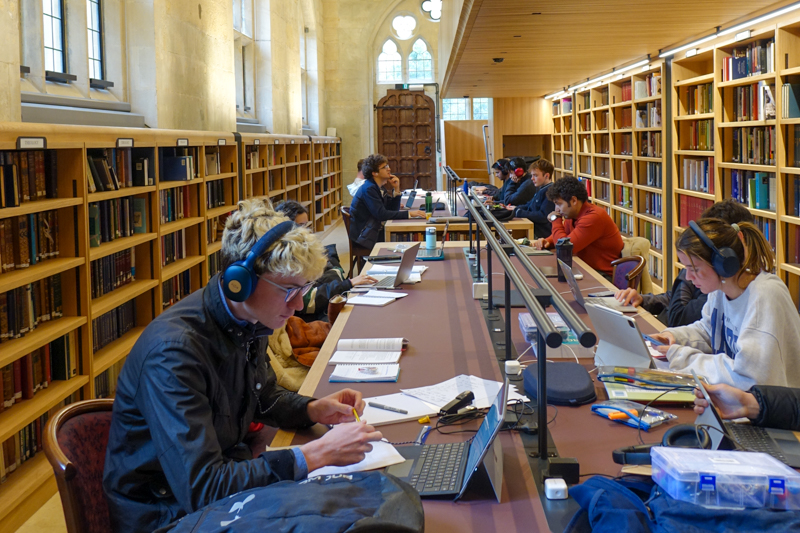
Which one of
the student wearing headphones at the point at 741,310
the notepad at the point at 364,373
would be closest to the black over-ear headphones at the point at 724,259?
the student wearing headphones at the point at 741,310

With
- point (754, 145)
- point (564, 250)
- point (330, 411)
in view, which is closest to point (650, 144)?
point (754, 145)

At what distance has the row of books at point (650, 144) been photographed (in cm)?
728

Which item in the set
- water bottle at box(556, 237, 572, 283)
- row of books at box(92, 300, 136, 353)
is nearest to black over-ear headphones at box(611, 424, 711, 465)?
water bottle at box(556, 237, 572, 283)

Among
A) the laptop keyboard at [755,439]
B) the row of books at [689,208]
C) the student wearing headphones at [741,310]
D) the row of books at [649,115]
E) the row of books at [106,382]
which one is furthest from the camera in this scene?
the row of books at [649,115]

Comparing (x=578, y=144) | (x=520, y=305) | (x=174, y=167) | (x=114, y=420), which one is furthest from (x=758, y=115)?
(x=578, y=144)

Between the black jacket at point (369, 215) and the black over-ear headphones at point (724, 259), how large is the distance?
4.96 meters

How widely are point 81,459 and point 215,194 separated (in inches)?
191

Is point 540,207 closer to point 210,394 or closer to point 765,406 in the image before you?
point 765,406

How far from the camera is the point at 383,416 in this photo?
208 centimetres

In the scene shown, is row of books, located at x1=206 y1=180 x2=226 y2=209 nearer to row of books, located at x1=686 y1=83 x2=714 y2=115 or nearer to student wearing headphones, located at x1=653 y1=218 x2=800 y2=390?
row of books, located at x1=686 y1=83 x2=714 y2=115

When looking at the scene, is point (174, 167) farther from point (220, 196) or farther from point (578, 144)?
point (578, 144)

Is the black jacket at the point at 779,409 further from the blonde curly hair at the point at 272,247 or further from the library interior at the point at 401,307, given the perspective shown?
the blonde curly hair at the point at 272,247

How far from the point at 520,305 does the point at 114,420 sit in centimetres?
218

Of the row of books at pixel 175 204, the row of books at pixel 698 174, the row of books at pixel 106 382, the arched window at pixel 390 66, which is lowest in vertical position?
the row of books at pixel 106 382
